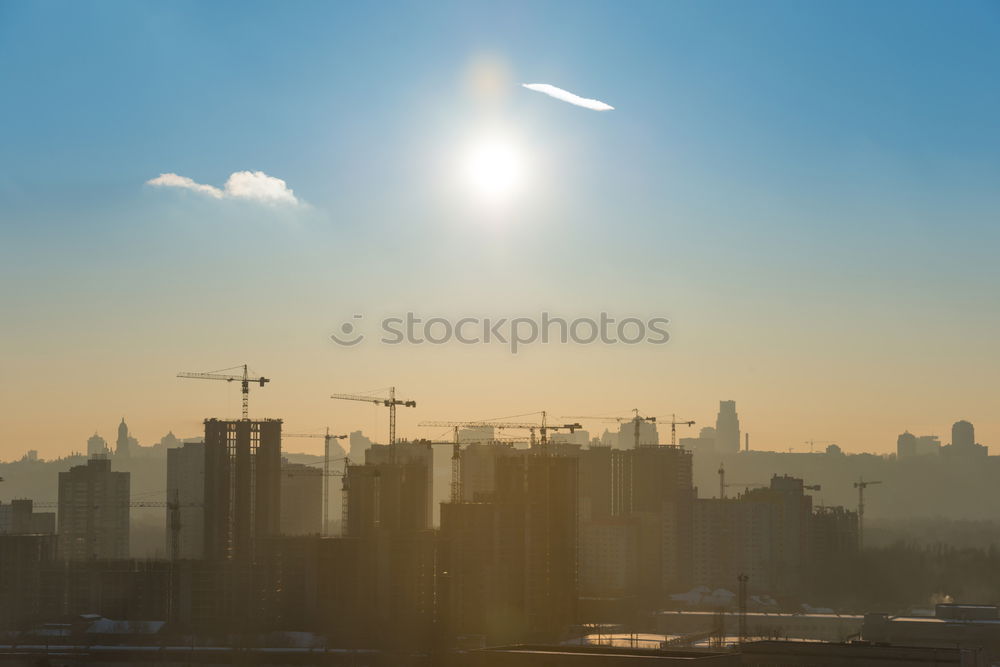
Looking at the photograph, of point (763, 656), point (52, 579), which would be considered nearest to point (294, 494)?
point (52, 579)

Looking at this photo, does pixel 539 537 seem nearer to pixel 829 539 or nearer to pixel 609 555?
pixel 609 555

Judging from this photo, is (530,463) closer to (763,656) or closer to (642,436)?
(763,656)

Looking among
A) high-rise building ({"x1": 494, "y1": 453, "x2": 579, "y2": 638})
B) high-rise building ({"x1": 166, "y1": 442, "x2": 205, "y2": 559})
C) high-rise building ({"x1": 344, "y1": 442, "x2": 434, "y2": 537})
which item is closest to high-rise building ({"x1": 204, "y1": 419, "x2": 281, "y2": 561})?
high-rise building ({"x1": 344, "y1": 442, "x2": 434, "y2": 537})

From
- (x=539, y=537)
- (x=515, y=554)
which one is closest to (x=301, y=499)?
(x=539, y=537)

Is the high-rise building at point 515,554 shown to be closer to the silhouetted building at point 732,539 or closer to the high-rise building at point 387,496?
the high-rise building at point 387,496

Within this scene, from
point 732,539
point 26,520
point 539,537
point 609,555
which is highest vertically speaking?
point 26,520

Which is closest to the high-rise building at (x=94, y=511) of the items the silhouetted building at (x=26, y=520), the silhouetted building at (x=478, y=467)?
the silhouetted building at (x=26, y=520)

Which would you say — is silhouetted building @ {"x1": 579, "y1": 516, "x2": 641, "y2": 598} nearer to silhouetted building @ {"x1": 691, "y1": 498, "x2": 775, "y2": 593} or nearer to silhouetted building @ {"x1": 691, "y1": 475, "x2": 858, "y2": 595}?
silhouetted building @ {"x1": 691, "y1": 475, "x2": 858, "y2": 595}
